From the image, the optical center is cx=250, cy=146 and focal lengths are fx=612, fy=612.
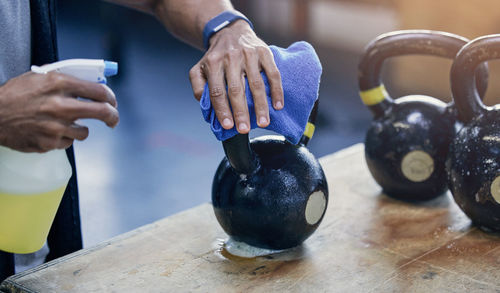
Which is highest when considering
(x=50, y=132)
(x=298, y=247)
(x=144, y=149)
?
(x=50, y=132)

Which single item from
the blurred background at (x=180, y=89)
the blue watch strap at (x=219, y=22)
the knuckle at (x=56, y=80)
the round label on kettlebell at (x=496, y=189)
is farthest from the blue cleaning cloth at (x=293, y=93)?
the blurred background at (x=180, y=89)

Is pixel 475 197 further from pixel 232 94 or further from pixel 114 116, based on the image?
pixel 114 116

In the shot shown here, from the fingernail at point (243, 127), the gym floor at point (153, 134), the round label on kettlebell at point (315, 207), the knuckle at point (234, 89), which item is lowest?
the gym floor at point (153, 134)

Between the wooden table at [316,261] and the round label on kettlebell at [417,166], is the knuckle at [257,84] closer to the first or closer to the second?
the wooden table at [316,261]

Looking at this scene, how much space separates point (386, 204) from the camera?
1.20 metres

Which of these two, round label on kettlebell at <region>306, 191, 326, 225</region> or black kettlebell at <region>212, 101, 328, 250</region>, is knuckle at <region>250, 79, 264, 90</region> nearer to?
black kettlebell at <region>212, 101, 328, 250</region>

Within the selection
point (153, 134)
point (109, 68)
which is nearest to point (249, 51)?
point (109, 68)

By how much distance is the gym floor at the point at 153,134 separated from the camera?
7.66ft

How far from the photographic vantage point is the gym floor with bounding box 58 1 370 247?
7.66ft

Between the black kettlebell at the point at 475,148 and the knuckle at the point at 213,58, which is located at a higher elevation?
the knuckle at the point at 213,58

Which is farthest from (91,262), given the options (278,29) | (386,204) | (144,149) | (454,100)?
(278,29)

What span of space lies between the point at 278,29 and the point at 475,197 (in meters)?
3.98

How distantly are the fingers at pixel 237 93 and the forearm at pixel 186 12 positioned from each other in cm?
20

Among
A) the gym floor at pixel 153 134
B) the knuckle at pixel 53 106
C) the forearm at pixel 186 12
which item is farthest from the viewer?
the gym floor at pixel 153 134
